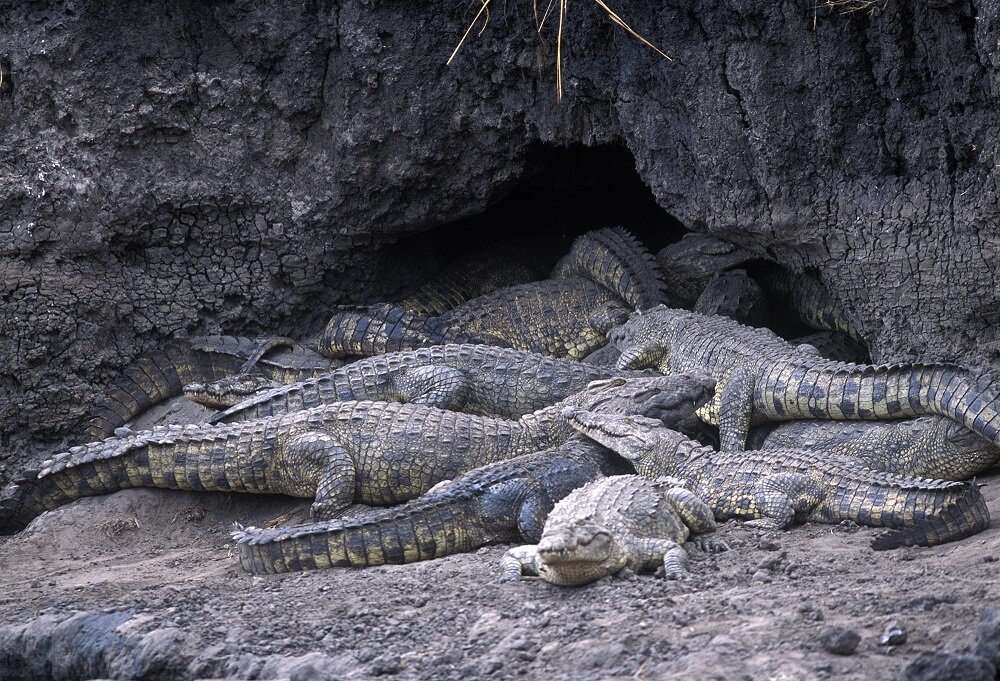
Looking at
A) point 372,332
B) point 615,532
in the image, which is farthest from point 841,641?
point 372,332

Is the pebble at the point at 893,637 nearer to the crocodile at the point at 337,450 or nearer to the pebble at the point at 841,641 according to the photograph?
the pebble at the point at 841,641

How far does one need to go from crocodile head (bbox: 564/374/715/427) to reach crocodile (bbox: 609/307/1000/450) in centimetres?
24

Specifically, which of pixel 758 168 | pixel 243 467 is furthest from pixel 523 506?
pixel 758 168

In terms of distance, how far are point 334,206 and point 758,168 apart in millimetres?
2837

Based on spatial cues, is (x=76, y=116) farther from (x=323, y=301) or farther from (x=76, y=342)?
(x=323, y=301)

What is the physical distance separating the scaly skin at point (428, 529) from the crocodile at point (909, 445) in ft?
4.98

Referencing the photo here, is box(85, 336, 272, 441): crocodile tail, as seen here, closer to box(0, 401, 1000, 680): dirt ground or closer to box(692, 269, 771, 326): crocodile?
box(0, 401, 1000, 680): dirt ground

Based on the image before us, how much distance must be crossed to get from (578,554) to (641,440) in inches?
64.6

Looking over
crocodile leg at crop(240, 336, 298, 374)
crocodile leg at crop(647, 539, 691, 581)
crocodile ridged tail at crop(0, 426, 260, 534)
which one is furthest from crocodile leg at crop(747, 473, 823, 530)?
crocodile leg at crop(240, 336, 298, 374)

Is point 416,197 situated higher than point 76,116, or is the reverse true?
point 76,116

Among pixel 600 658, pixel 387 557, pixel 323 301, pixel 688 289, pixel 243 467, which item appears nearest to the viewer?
pixel 600 658

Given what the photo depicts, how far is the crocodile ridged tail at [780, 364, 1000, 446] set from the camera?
572 cm

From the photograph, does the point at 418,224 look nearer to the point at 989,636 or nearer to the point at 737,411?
the point at 737,411

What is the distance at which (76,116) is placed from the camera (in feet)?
24.6
